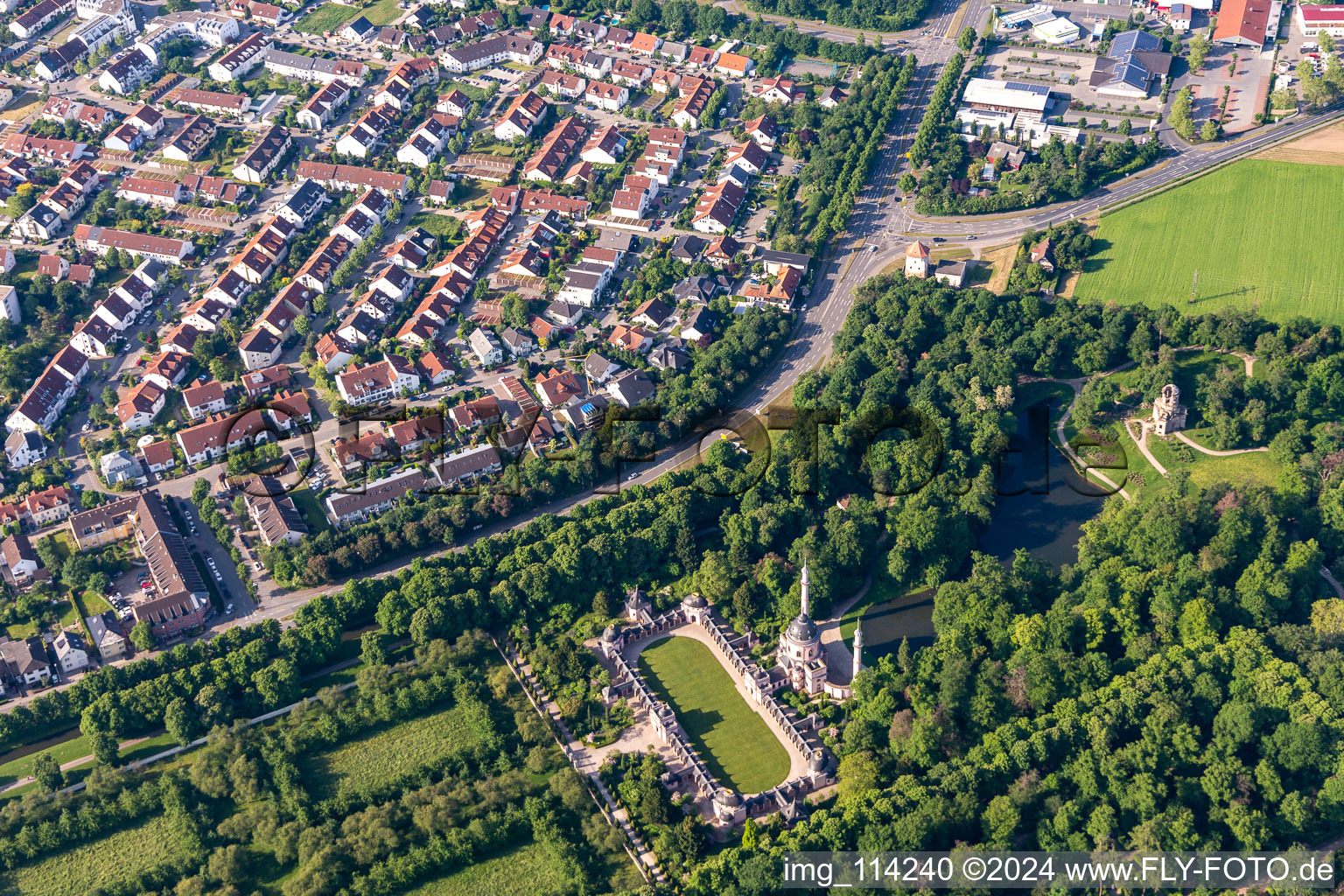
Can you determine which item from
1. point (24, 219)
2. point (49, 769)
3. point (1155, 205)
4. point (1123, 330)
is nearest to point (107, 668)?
point (49, 769)

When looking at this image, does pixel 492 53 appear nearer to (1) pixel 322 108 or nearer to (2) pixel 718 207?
(1) pixel 322 108

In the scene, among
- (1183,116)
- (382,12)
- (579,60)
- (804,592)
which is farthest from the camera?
(382,12)

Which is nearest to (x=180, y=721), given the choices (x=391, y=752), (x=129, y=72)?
(x=391, y=752)

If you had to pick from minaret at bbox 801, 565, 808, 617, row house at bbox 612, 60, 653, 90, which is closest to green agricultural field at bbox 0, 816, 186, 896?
minaret at bbox 801, 565, 808, 617

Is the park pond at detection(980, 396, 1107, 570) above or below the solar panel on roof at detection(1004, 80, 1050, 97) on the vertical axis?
below

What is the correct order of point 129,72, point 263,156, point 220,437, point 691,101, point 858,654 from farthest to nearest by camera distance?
point 129,72 < point 691,101 < point 263,156 < point 220,437 < point 858,654

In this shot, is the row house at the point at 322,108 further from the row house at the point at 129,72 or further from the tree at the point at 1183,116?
the tree at the point at 1183,116

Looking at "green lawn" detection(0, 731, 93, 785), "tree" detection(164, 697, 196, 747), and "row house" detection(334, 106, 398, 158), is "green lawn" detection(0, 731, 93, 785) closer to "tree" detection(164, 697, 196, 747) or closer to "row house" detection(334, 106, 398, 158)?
"tree" detection(164, 697, 196, 747)
